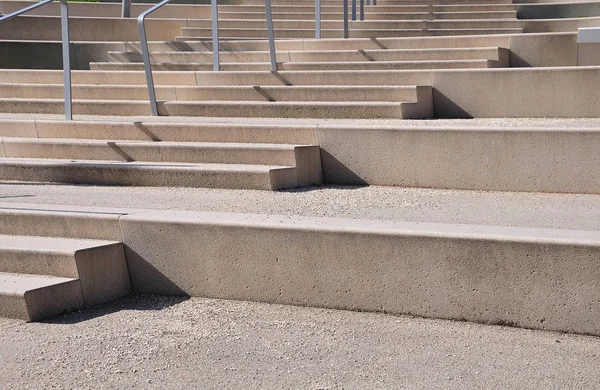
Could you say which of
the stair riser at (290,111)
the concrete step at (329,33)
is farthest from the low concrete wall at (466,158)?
the concrete step at (329,33)

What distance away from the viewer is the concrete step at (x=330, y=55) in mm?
7910

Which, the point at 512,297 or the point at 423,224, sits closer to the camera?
the point at 512,297

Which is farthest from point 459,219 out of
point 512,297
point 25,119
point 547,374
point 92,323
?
point 25,119

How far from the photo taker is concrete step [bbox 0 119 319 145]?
6.29 m

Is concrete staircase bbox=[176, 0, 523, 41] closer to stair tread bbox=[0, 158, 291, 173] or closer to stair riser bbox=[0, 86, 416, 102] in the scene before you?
stair riser bbox=[0, 86, 416, 102]

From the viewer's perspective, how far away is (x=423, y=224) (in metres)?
4.16

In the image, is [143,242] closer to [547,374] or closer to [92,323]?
[92,323]

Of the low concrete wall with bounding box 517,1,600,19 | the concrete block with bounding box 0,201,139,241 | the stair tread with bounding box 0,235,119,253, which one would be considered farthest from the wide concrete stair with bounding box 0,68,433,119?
the low concrete wall with bounding box 517,1,600,19

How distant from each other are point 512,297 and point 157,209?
2.27 meters

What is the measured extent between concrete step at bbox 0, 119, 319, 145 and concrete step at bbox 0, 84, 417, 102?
899mm

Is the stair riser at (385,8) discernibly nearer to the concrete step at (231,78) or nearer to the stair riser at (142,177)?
the concrete step at (231,78)

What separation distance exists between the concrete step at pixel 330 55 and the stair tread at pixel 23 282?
472 centimetres

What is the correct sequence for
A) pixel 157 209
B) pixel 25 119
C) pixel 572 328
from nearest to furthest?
pixel 572 328 < pixel 157 209 < pixel 25 119

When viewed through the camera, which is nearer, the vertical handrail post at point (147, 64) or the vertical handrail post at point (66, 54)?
the vertical handrail post at point (66, 54)
